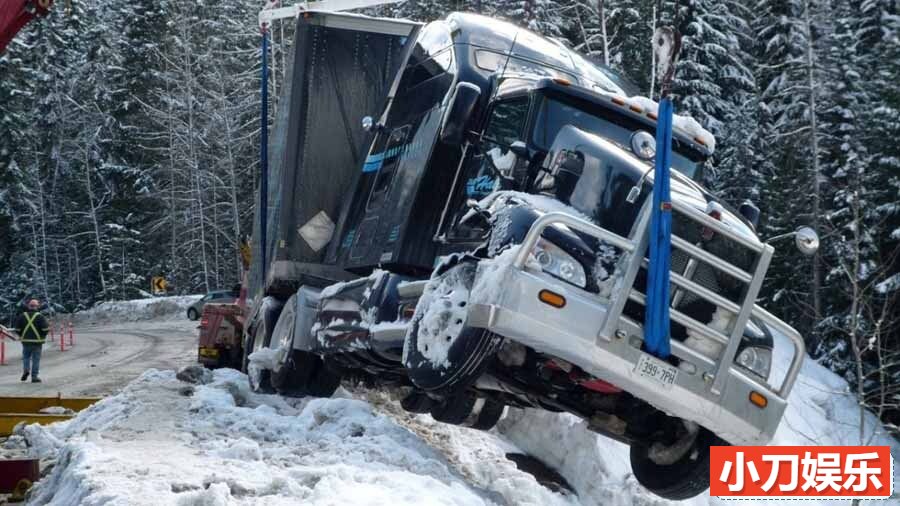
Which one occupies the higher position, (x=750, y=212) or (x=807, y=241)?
(x=807, y=241)

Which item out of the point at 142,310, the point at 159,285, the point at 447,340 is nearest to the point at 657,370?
the point at 447,340

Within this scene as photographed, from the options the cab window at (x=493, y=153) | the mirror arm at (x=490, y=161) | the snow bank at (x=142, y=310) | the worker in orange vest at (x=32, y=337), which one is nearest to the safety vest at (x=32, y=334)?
the worker in orange vest at (x=32, y=337)

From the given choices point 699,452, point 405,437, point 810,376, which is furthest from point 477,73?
point 810,376

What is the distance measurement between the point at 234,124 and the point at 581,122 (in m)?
39.0

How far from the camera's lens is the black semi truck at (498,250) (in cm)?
600

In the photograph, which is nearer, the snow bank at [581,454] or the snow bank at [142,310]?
the snow bank at [581,454]

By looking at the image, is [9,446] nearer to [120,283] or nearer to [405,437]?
[405,437]

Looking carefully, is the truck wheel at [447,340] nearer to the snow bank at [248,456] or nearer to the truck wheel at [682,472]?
the snow bank at [248,456]

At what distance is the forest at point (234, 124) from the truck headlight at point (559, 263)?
1795 centimetres

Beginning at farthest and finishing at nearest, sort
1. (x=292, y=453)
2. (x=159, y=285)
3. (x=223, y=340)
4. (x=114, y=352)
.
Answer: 1. (x=159, y=285)
2. (x=114, y=352)
3. (x=223, y=340)
4. (x=292, y=453)

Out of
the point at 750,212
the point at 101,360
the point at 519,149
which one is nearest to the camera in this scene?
the point at 519,149

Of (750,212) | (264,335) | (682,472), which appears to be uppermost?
(750,212)

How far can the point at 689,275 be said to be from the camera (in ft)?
20.2

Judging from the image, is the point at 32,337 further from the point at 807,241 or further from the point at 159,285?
the point at 159,285
